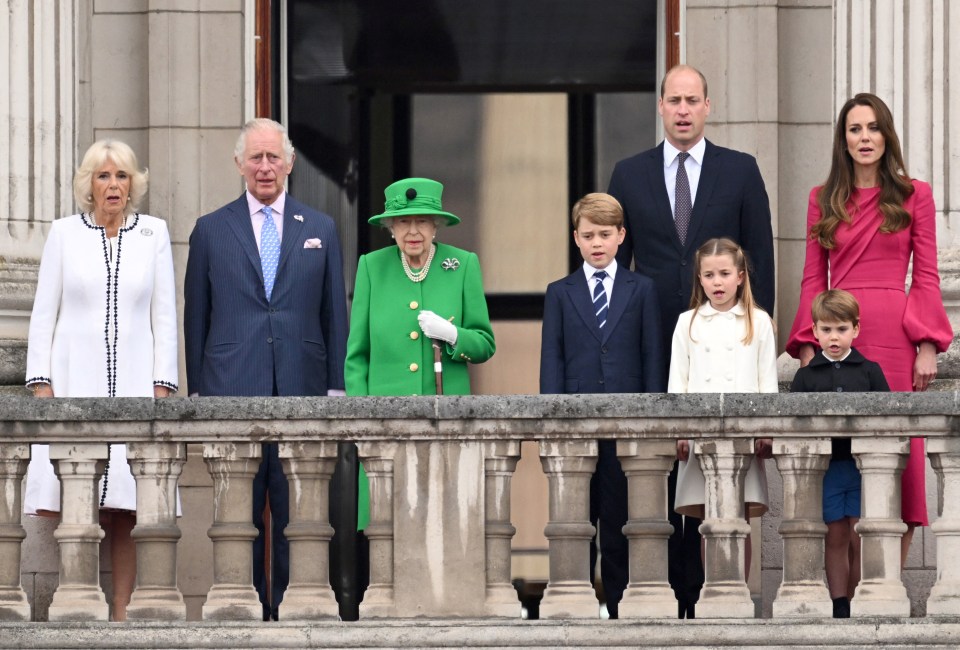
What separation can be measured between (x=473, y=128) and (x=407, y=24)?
711 millimetres

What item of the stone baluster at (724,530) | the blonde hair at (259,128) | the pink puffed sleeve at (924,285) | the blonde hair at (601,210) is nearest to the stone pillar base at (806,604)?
the stone baluster at (724,530)

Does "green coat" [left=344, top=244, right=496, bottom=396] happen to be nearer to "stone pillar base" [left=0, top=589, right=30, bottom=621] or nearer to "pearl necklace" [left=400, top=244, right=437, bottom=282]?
"pearl necklace" [left=400, top=244, right=437, bottom=282]

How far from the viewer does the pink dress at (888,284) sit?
9.08 meters

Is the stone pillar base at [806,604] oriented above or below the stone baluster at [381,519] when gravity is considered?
below

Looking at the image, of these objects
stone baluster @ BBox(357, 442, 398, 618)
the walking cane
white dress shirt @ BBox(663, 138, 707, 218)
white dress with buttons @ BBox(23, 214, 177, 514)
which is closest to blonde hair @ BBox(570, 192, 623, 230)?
white dress shirt @ BBox(663, 138, 707, 218)

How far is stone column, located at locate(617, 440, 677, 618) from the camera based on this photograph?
8.37 m

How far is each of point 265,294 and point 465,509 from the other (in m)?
1.49

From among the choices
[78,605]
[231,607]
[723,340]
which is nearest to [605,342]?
[723,340]

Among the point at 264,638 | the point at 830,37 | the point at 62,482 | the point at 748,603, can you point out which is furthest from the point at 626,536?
the point at 830,37

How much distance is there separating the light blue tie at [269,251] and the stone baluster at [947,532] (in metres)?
2.87

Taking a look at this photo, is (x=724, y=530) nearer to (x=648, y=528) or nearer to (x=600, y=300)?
(x=648, y=528)

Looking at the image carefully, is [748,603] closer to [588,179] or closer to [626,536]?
[626,536]

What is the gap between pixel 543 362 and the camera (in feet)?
29.7

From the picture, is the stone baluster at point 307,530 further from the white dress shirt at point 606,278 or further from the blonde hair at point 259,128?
the blonde hair at point 259,128
